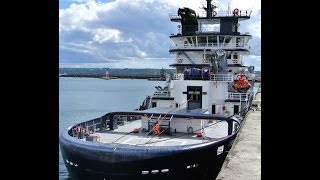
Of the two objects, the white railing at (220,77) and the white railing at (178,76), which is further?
the white railing at (220,77)

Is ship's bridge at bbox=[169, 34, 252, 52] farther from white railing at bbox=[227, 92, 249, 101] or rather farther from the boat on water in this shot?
white railing at bbox=[227, 92, 249, 101]

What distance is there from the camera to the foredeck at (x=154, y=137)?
15410 millimetres

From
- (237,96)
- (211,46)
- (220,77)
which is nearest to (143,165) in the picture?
(220,77)

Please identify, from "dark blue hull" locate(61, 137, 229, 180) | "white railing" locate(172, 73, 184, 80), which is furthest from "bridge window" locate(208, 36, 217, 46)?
"dark blue hull" locate(61, 137, 229, 180)

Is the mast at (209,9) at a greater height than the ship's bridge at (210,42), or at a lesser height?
greater

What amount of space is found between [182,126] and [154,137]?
1640 mm

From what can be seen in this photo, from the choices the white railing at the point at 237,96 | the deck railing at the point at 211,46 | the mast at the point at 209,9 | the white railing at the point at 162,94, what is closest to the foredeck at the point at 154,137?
the white railing at the point at 237,96

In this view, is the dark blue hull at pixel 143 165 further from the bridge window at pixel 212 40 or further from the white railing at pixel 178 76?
the bridge window at pixel 212 40

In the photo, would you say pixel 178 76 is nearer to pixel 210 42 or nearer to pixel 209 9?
pixel 210 42

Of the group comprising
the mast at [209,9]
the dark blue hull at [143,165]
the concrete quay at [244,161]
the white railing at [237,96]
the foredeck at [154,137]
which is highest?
the mast at [209,9]

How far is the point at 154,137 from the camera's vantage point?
16.4 meters
